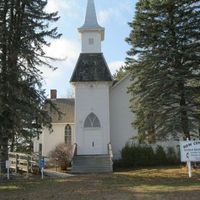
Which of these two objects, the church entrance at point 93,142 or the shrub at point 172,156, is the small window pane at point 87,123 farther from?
the shrub at point 172,156

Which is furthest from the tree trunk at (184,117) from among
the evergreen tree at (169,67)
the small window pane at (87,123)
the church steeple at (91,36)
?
the church steeple at (91,36)

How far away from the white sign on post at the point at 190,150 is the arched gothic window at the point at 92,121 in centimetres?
1349

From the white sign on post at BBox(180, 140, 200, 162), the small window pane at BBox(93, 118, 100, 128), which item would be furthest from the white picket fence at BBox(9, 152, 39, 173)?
the small window pane at BBox(93, 118, 100, 128)

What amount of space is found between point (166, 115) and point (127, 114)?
10.2 meters

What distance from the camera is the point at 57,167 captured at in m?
34.9

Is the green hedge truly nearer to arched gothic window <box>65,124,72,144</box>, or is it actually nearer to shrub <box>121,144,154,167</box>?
shrub <box>121,144,154,167</box>

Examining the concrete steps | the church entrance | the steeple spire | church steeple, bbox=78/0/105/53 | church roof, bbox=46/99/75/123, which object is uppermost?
the steeple spire

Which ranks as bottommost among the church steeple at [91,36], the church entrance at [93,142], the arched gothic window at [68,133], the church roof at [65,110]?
the church entrance at [93,142]

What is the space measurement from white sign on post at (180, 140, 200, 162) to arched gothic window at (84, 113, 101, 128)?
13.5 metres

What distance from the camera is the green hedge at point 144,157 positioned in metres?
35.6

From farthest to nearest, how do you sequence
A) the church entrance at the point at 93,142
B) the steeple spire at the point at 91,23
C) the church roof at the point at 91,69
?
the steeple spire at the point at 91,23 < the church roof at the point at 91,69 < the church entrance at the point at 93,142

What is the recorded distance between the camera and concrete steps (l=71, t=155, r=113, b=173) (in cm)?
3165

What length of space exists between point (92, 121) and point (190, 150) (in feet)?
46.2

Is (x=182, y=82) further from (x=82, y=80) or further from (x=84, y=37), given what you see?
(x=84, y=37)
